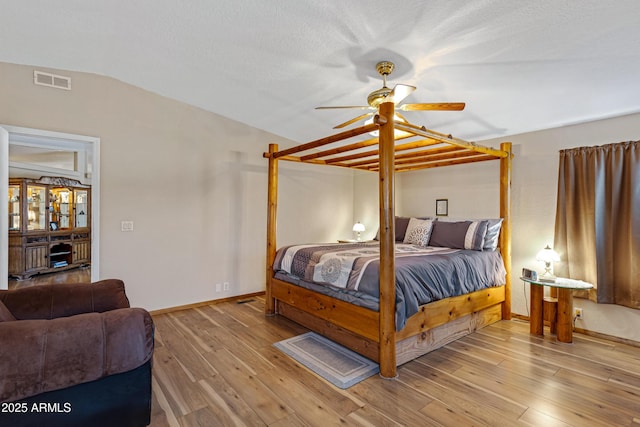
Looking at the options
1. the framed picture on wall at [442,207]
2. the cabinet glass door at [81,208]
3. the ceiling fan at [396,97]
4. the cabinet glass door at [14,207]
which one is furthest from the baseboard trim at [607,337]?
the cabinet glass door at [81,208]

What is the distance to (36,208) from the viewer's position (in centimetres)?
595

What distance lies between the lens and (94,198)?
133 inches

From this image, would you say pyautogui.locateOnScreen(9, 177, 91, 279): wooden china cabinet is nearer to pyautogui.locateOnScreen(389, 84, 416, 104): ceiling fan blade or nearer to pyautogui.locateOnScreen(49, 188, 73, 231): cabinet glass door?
pyautogui.locateOnScreen(49, 188, 73, 231): cabinet glass door

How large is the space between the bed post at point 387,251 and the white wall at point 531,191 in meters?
2.25

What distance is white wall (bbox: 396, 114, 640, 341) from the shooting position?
3.07m

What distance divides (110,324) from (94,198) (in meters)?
2.41

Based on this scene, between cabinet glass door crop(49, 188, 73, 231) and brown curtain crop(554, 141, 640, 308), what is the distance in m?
8.43

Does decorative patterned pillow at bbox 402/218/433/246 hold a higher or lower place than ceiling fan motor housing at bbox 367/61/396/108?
lower

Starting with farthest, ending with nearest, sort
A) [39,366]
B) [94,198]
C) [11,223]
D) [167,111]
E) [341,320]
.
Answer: [11,223]
[167,111]
[94,198]
[341,320]
[39,366]

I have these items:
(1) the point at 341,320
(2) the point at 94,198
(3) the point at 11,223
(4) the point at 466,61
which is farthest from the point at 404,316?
(3) the point at 11,223

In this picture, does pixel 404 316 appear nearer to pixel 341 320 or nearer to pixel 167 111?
pixel 341 320

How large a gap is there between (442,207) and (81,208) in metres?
7.68

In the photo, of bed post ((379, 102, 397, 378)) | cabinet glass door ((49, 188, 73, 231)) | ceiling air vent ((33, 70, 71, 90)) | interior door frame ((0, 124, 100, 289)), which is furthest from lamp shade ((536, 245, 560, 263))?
cabinet glass door ((49, 188, 73, 231))

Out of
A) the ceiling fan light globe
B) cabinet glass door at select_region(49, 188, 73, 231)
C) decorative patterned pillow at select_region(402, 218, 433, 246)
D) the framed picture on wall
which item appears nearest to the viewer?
the ceiling fan light globe
